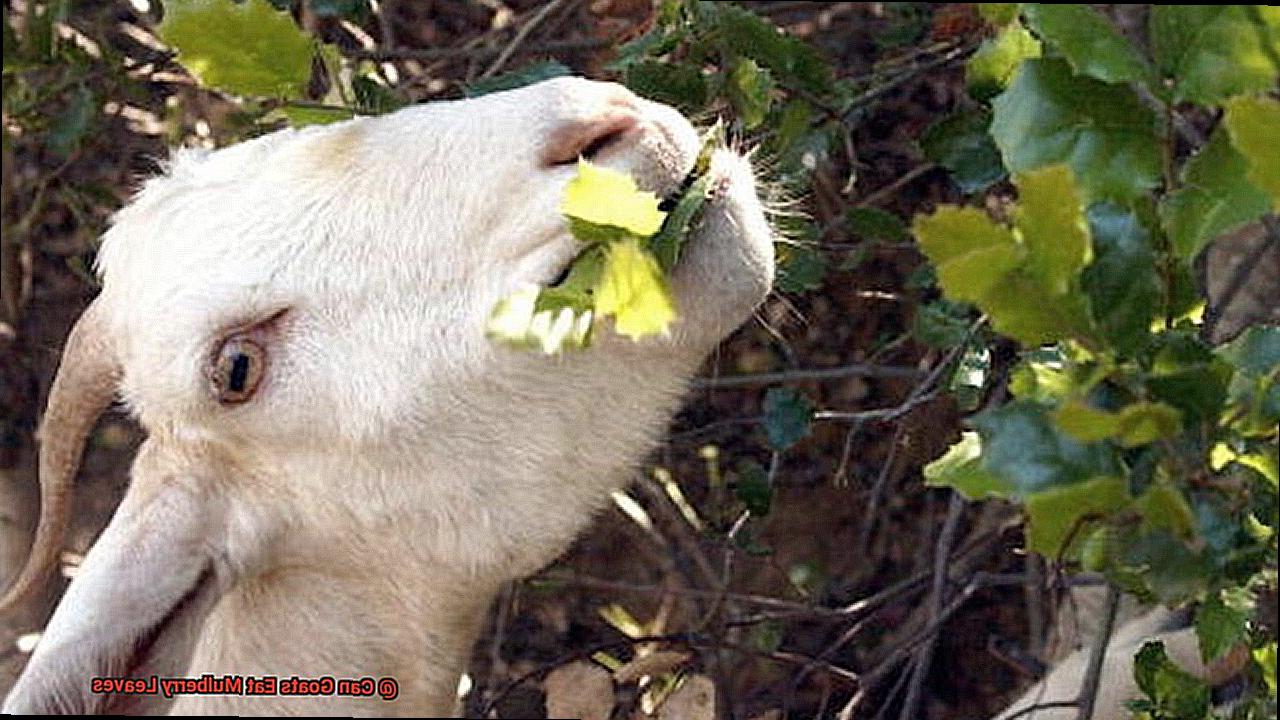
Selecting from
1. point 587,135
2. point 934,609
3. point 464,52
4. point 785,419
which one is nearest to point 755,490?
point 785,419

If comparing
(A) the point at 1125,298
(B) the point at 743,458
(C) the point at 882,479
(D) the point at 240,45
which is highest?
(A) the point at 1125,298

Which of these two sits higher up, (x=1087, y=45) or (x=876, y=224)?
(x=1087, y=45)

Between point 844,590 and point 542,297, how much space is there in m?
3.30

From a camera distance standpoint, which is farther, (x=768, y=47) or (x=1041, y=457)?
(x=768, y=47)

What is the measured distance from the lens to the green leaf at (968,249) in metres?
2.03

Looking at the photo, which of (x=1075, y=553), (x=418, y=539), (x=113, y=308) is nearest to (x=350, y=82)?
(x=113, y=308)

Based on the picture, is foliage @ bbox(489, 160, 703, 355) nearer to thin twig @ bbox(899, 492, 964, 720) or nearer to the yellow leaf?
the yellow leaf

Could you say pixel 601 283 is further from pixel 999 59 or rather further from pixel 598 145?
pixel 999 59

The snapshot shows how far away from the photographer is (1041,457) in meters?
2.08

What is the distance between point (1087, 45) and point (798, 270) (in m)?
1.23

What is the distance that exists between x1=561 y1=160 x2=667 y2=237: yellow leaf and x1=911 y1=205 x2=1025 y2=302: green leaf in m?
0.55

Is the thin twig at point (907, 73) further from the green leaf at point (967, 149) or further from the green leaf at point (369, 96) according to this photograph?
the green leaf at point (369, 96)

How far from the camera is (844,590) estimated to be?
18.9 feet

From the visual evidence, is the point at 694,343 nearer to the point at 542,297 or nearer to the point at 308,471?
the point at 542,297
